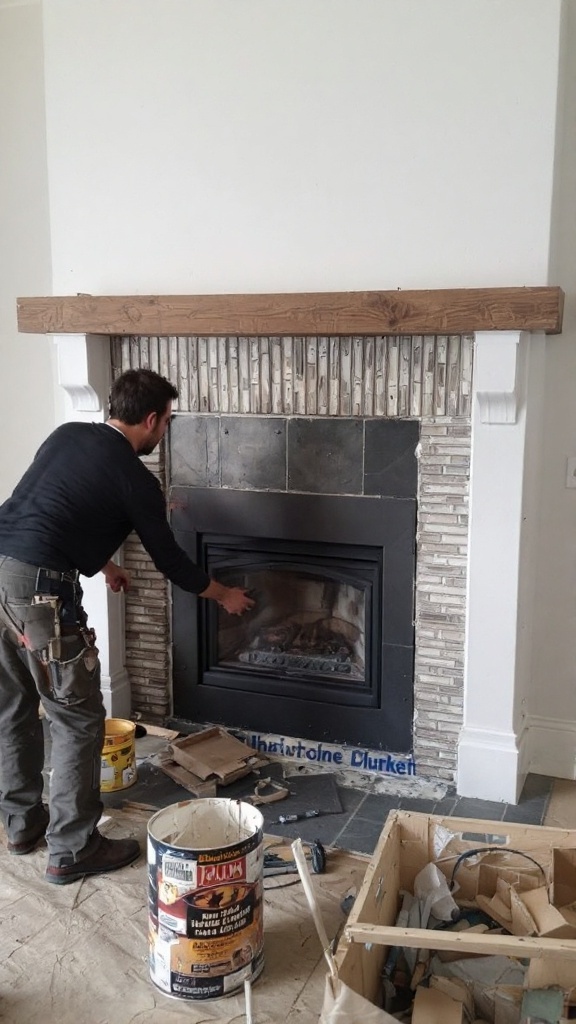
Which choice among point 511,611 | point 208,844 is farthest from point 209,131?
point 208,844

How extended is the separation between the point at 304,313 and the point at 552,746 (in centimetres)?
172

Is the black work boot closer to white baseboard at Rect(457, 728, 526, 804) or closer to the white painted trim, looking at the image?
white baseboard at Rect(457, 728, 526, 804)

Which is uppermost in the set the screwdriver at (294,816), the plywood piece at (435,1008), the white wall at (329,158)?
the white wall at (329,158)

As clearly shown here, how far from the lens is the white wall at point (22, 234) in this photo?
12.0 ft

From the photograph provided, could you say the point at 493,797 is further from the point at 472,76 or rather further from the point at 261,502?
the point at 472,76

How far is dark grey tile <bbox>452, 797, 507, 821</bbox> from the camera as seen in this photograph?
112 inches

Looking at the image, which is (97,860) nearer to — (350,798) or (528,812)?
(350,798)

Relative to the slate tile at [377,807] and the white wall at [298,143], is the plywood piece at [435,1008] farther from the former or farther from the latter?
the white wall at [298,143]

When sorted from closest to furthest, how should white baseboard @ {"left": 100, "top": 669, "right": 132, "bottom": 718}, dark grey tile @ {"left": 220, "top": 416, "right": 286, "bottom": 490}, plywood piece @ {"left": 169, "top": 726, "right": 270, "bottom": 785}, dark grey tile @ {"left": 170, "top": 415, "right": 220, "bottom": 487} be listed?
plywood piece @ {"left": 169, "top": 726, "right": 270, "bottom": 785} → dark grey tile @ {"left": 220, "top": 416, "right": 286, "bottom": 490} → dark grey tile @ {"left": 170, "top": 415, "right": 220, "bottom": 487} → white baseboard @ {"left": 100, "top": 669, "right": 132, "bottom": 718}

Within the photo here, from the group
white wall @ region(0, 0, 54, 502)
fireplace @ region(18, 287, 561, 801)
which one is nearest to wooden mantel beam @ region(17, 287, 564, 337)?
fireplace @ region(18, 287, 561, 801)

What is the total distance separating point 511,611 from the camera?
2.85 m

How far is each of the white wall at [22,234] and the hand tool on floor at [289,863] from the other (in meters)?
2.11

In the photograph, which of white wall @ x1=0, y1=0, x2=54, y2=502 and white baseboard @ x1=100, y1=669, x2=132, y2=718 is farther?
white wall @ x1=0, y1=0, x2=54, y2=502

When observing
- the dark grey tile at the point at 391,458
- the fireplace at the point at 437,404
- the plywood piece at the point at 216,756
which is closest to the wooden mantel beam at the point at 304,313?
the fireplace at the point at 437,404
